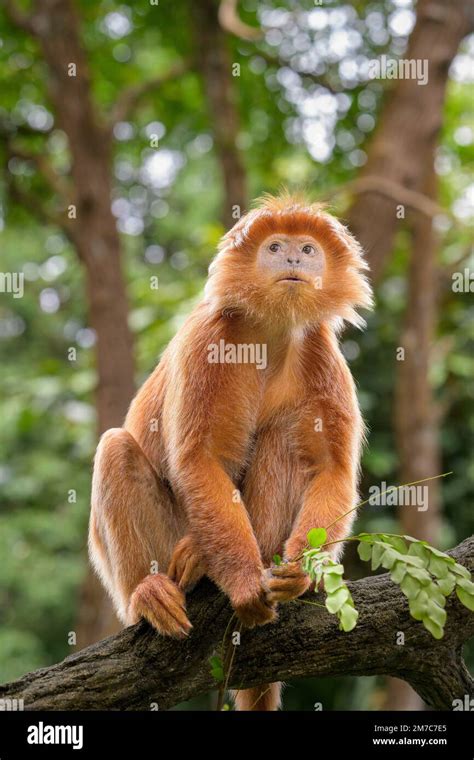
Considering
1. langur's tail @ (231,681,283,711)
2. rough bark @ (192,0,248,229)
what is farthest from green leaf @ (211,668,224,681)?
rough bark @ (192,0,248,229)

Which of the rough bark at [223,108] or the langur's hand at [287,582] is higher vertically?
the rough bark at [223,108]

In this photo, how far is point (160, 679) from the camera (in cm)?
312

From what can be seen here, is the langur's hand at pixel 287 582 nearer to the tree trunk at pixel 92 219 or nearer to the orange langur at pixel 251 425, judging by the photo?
the orange langur at pixel 251 425

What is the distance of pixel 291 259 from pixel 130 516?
1103mm

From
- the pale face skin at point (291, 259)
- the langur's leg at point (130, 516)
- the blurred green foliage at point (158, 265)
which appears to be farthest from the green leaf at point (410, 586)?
the blurred green foliage at point (158, 265)

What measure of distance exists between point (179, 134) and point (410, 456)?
4.09 m

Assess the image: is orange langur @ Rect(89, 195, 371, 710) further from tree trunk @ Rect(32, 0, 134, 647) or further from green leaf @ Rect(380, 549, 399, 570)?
tree trunk @ Rect(32, 0, 134, 647)

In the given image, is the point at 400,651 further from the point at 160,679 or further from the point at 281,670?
the point at 160,679

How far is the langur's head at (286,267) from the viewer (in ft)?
11.2

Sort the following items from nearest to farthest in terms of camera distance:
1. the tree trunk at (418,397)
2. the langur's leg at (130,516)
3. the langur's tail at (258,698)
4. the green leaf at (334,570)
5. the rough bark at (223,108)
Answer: the green leaf at (334,570) → the langur's leg at (130,516) → the langur's tail at (258,698) → the rough bark at (223,108) → the tree trunk at (418,397)

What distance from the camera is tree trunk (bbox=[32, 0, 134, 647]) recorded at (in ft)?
21.8

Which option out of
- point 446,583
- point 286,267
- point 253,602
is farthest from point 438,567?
point 286,267

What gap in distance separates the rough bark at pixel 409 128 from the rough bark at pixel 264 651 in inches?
144

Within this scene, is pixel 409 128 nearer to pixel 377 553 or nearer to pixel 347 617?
pixel 377 553
